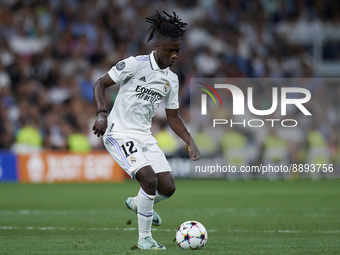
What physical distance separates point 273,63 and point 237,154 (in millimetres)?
4559

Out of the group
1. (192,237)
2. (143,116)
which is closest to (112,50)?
(143,116)

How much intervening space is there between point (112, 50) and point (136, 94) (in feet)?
49.0

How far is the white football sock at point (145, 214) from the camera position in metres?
6.62

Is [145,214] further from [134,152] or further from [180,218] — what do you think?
[180,218]

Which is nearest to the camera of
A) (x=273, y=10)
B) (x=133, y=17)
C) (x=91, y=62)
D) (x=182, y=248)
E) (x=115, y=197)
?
(x=182, y=248)

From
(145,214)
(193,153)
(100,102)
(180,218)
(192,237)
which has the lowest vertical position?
(180,218)

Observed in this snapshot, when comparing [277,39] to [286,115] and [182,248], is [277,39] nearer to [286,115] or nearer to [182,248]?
[286,115]

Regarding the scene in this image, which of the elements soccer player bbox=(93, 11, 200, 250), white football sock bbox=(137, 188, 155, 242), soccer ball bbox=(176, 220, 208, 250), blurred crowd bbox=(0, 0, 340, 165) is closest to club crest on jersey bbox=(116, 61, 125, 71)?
soccer player bbox=(93, 11, 200, 250)

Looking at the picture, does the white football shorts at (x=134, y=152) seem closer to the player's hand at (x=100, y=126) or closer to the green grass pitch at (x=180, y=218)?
the player's hand at (x=100, y=126)

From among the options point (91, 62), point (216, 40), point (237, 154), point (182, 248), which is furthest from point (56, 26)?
point (182, 248)

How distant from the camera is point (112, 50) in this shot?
21.6m

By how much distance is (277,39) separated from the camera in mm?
23875

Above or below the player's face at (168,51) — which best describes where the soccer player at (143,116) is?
below

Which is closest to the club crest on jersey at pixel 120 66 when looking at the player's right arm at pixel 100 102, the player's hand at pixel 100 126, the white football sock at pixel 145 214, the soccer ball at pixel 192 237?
the player's right arm at pixel 100 102
